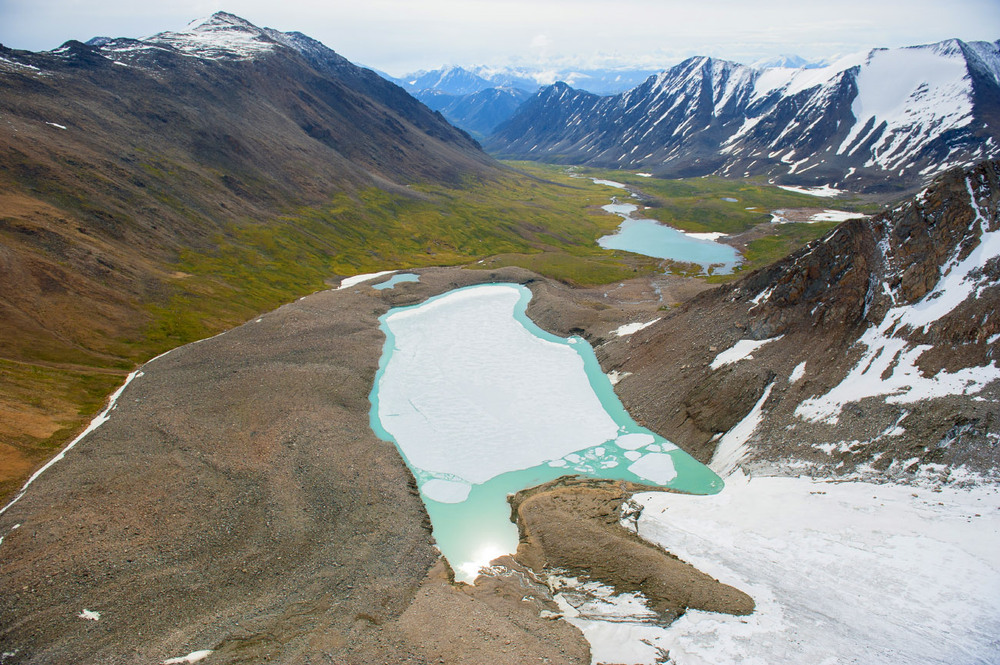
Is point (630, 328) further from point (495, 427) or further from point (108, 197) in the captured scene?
point (108, 197)

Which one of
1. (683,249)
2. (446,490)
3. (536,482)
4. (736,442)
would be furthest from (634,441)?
(683,249)

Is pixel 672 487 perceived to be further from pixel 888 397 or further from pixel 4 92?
pixel 4 92

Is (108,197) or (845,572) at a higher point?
(108,197)

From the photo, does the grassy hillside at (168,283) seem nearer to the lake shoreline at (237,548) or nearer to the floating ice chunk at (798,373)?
the lake shoreline at (237,548)

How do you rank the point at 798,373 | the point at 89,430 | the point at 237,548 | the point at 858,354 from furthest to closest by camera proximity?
1. the point at 798,373
2. the point at 858,354
3. the point at 89,430
4. the point at 237,548

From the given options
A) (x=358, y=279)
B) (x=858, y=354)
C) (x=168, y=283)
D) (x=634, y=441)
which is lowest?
(x=634, y=441)

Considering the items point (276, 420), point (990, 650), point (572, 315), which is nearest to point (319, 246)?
point (572, 315)
